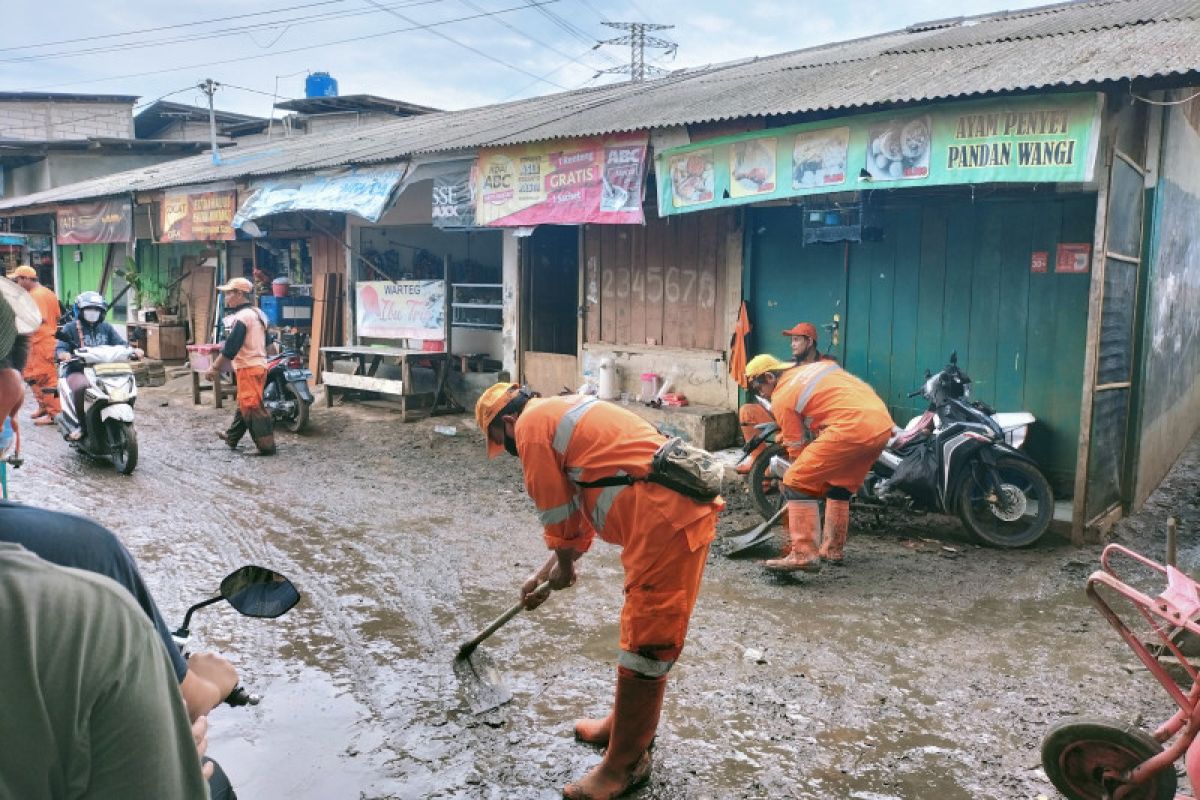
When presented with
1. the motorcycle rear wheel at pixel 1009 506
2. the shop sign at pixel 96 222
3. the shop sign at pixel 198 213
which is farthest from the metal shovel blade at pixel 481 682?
the shop sign at pixel 96 222

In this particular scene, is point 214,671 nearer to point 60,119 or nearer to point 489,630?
point 489,630

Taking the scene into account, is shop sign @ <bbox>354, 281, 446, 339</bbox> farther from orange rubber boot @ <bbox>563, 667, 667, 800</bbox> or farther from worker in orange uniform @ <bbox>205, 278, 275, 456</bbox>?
orange rubber boot @ <bbox>563, 667, 667, 800</bbox>

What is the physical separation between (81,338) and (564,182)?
4.95 meters

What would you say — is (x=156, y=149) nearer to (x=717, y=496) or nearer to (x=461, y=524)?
(x=461, y=524)

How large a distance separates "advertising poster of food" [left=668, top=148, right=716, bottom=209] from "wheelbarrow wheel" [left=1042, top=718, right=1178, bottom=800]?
5.52m

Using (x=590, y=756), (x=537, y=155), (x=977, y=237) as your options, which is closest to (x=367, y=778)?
(x=590, y=756)

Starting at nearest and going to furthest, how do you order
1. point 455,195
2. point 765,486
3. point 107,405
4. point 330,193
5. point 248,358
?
point 765,486, point 107,405, point 248,358, point 455,195, point 330,193

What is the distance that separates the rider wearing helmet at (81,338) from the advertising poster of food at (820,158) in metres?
6.45

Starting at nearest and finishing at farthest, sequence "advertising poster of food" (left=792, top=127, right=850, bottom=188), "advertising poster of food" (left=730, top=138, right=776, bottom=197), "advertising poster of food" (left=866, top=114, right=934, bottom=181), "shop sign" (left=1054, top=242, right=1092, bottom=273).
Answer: "advertising poster of food" (left=866, top=114, right=934, bottom=181)
"advertising poster of food" (left=792, top=127, right=850, bottom=188)
"shop sign" (left=1054, top=242, right=1092, bottom=273)
"advertising poster of food" (left=730, top=138, right=776, bottom=197)

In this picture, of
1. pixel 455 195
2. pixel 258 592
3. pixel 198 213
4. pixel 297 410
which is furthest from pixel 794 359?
pixel 198 213

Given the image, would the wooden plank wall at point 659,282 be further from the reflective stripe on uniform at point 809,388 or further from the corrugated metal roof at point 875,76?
the reflective stripe on uniform at point 809,388

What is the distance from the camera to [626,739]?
10.4ft

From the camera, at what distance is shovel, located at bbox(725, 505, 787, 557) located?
5.95 meters

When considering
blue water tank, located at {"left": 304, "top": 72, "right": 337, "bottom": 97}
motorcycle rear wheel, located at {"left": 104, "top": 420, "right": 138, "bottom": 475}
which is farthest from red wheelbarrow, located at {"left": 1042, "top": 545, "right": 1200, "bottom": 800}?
blue water tank, located at {"left": 304, "top": 72, "right": 337, "bottom": 97}
